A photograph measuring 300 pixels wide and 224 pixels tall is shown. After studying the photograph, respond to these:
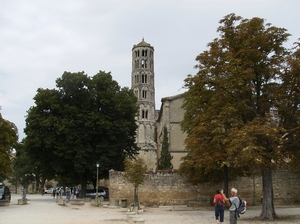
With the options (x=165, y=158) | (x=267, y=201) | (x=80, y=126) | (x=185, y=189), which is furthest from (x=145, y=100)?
(x=267, y=201)

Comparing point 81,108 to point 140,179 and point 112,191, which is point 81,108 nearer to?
point 112,191

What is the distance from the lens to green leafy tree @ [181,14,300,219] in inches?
682

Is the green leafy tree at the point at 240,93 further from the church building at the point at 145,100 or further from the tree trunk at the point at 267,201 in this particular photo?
the church building at the point at 145,100

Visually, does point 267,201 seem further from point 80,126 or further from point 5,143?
point 80,126

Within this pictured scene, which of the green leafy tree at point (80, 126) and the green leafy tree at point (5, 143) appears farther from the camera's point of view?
the green leafy tree at point (80, 126)

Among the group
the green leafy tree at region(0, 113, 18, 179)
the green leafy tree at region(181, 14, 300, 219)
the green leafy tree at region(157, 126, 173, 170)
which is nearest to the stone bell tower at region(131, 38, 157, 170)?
the green leafy tree at region(157, 126, 173, 170)

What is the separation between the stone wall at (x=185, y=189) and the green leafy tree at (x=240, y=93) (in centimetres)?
974

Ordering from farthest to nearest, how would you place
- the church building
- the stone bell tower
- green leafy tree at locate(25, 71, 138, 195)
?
1. the stone bell tower
2. the church building
3. green leafy tree at locate(25, 71, 138, 195)

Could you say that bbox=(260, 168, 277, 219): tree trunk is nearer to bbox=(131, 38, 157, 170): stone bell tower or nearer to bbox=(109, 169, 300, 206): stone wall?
bbox=(109, 169, 300, 206): stone wall

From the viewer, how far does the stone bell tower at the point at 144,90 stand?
80125 millimetres

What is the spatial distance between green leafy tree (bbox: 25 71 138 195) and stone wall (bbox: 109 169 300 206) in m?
5.97

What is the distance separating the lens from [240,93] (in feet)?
59.9

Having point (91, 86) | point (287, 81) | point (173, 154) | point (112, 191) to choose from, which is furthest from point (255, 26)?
point (173, 154)

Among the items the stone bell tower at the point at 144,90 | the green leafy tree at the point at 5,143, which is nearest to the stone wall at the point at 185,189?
the green leafy tree at the point at 5,143
